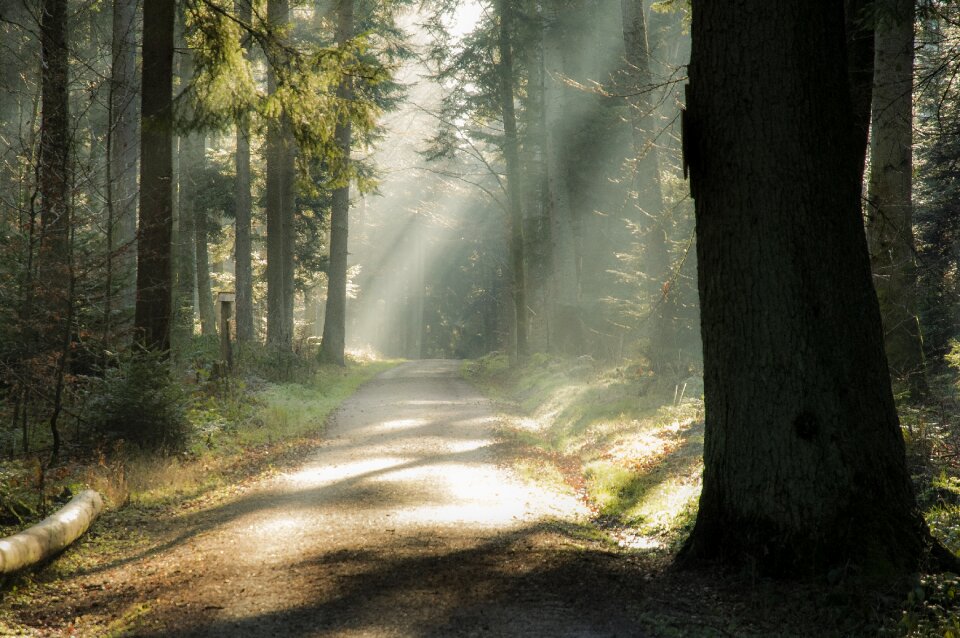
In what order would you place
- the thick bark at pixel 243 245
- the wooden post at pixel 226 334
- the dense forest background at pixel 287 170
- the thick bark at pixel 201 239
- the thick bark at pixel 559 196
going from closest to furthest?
1. the dense forest background at pixel 287 170
2. the wooden post at pixel 226 334
3. the thick bark at pixel 243 245
4. the thick bark at pixel 201 239
5. the thick bark at pixel 559 196

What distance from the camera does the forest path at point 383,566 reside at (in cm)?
482

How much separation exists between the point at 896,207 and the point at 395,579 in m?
8.32

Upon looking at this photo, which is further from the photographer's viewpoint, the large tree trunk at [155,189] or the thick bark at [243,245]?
the thick bark at [243,245]

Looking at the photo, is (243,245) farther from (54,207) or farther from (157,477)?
(157,477)

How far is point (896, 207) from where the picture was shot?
10078 millimetres

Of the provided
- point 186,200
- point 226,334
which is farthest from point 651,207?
point 186,200

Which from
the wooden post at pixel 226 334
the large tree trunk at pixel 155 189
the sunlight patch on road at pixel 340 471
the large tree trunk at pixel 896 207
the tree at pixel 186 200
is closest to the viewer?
the large tree trunk at pixel 896 207

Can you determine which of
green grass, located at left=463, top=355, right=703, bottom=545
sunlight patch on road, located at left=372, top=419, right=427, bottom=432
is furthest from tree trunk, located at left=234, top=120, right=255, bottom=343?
sunlight patch on road, located at left=372, top=419, right=427, bottom=432

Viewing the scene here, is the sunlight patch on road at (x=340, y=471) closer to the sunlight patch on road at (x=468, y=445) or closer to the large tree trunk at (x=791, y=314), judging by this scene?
the sunlight patch on road at (x=468, y=445)

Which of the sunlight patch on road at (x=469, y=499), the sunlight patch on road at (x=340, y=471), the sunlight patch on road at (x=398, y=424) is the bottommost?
the sunlight patch on road at (x=469, y=499)

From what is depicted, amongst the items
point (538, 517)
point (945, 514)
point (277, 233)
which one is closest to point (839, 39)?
point (945, 514)

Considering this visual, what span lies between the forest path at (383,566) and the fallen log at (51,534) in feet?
1.44

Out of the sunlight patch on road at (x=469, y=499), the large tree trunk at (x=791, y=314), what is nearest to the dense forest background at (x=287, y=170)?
the large tree trunk at (x=791, y=314)

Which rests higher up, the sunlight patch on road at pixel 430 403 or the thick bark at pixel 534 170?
the thick bark at pixel 534 170
